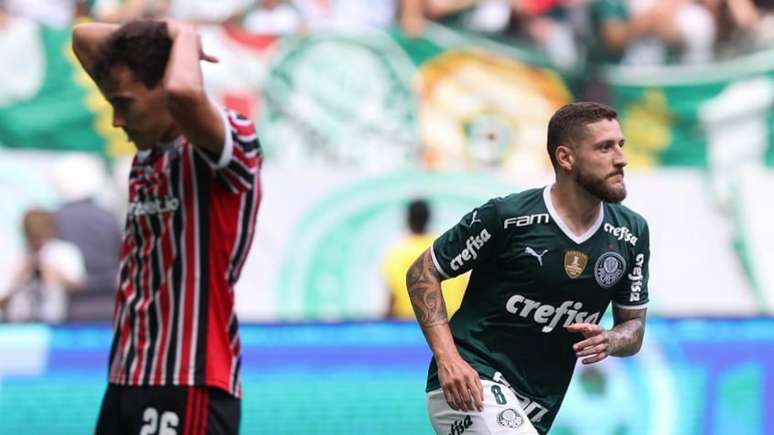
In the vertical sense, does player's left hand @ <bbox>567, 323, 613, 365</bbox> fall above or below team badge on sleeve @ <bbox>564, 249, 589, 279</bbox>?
below

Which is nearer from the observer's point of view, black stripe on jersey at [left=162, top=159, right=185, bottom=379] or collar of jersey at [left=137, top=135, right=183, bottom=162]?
black stripe on jersey at [left=162, top=159, right=185, bottom=379]

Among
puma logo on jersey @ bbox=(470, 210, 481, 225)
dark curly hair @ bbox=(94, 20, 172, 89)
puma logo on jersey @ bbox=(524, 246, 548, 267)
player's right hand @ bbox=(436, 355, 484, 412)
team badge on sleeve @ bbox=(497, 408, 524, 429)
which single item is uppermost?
dark curly hair @ bbox=(94, 20, 172, 89)

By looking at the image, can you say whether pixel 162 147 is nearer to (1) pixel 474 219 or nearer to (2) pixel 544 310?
(1) pixel 474 219

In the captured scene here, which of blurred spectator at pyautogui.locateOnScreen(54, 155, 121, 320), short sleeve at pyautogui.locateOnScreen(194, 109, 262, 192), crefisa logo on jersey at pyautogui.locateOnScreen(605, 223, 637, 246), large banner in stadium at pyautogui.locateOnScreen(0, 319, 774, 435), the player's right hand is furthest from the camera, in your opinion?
blurred spectator at pyautogui.locateOnScreen(54, 155, 121, 320)

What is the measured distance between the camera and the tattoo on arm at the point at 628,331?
479cm

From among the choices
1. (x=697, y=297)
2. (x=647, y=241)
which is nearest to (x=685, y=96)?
(x=697, y=297)

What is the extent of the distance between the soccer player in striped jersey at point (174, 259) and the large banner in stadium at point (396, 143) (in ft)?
24.2

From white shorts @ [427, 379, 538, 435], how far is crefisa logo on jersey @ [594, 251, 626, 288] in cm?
49

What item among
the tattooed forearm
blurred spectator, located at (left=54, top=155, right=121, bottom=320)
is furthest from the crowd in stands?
the tattooed forearm

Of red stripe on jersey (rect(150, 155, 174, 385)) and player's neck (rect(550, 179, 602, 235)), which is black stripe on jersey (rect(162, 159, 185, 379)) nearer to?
red stripe on jersey (rect(150, 155, 174, 385))

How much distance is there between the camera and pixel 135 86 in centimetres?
448

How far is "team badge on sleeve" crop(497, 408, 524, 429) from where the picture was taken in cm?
467

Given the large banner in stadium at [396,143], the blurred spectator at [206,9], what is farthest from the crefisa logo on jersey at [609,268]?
the blurred spectator at [206,9]

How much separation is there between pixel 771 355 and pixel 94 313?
4.31 m
